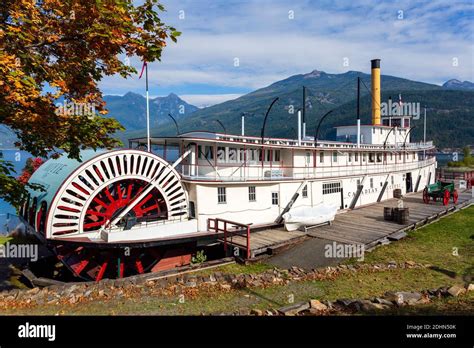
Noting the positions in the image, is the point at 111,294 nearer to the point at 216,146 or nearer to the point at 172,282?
the point at 172,282

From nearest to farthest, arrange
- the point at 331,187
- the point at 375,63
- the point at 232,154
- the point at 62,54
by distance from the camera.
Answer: the point at 62,54
the point at 232,154
the point at 331,187
the point at 375,63

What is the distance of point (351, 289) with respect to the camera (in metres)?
11.4

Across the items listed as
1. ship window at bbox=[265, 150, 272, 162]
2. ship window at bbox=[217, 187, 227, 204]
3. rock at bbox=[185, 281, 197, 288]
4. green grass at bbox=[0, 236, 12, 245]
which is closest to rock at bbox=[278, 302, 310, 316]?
rock at bbox=[185, 281, 197, 288]

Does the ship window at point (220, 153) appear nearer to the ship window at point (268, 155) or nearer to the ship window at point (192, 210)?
the ship window at point (192, 210)

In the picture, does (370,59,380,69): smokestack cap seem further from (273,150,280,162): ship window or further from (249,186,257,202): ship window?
(249,186,257,202): ship window

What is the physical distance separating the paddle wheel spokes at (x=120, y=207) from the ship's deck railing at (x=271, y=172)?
7.31 feet

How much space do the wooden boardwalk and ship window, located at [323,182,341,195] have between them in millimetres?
1886

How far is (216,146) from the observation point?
17891mm

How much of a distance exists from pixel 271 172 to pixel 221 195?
4.12 m

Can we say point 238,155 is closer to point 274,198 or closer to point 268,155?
point 268,155

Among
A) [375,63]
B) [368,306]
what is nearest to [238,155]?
[368,306]

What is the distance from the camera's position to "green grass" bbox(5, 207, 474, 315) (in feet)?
31.1
